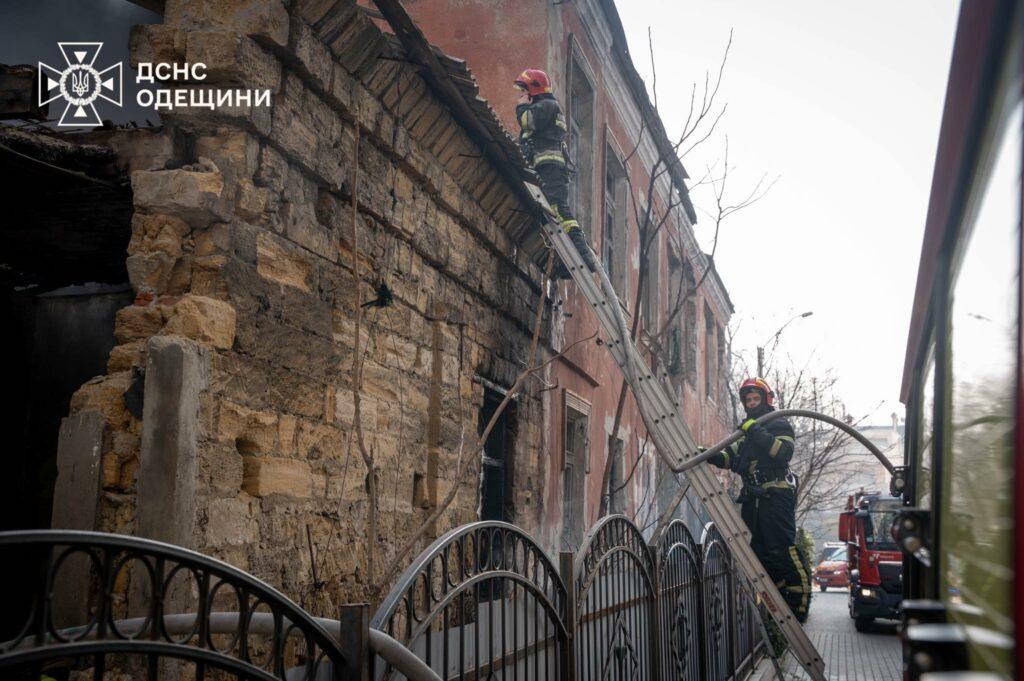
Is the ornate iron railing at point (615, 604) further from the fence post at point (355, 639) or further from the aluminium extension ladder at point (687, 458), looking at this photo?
the fence post at point (355, 639)

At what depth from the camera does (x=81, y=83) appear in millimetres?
4695

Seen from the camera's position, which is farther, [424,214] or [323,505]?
[424,214]

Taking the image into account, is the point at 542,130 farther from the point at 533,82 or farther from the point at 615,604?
the point at 615,604

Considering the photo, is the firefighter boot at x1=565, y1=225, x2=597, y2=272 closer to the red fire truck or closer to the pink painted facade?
the pink painted facade

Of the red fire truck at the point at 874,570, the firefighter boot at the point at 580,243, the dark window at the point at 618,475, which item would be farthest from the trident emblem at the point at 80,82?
the red fire truck at the point at 874,570

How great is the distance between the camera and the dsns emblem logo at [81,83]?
180 inches

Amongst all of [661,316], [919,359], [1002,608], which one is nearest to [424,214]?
[919,359]

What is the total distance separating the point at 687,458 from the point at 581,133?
18.4 feet

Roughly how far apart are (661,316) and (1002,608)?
1481 cm

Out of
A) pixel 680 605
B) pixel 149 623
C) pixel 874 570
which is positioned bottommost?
pixel 874 570

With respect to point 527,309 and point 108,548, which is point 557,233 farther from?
point 108,548

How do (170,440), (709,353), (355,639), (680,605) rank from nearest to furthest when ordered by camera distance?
(355,639) → (170,440) → (680,605) → (709,353)

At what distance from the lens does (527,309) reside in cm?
795

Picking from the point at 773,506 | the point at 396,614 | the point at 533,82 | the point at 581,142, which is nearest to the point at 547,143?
the point at 533,82
